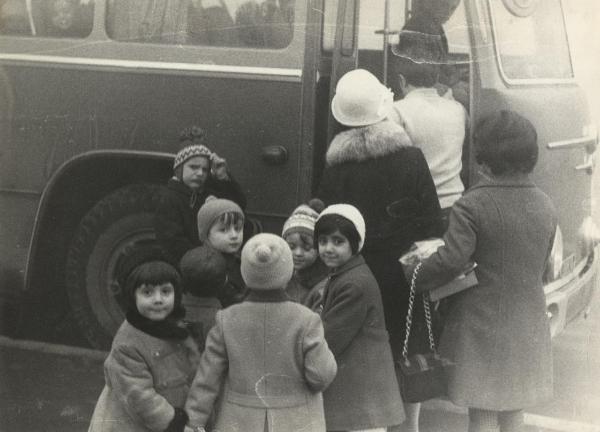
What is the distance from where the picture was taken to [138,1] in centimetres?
475

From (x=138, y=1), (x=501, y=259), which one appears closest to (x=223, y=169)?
(x=138, y=1)

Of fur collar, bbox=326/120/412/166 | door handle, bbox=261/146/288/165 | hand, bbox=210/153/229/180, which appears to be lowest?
hand, bbox=210/153/229/180

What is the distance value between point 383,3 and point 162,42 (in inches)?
46.5

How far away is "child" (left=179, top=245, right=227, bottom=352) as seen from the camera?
3.50 meters

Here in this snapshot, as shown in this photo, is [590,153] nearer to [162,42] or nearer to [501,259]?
[501,259]

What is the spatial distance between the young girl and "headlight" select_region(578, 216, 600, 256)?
107 inches

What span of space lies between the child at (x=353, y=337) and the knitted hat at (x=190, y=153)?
1085mm

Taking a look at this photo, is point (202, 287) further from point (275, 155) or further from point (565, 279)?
point (565, 279)

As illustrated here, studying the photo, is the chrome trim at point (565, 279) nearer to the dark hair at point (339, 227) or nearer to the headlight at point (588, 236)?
the headlight at point (588, 236)

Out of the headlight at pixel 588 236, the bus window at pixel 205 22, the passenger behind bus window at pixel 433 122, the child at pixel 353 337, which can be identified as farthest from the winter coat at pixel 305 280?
the headlight at pixel 588 236

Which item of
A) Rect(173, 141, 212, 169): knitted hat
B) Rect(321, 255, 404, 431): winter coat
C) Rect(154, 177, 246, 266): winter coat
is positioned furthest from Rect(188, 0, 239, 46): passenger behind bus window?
Rect(321, 255, 404, 431): winter coat

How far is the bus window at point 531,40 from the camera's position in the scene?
4.64 m

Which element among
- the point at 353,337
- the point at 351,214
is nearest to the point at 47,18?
the point at 351,214

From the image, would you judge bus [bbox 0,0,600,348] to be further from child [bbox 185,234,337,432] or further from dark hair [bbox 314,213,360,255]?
child [bbox 185,234,337,432]
